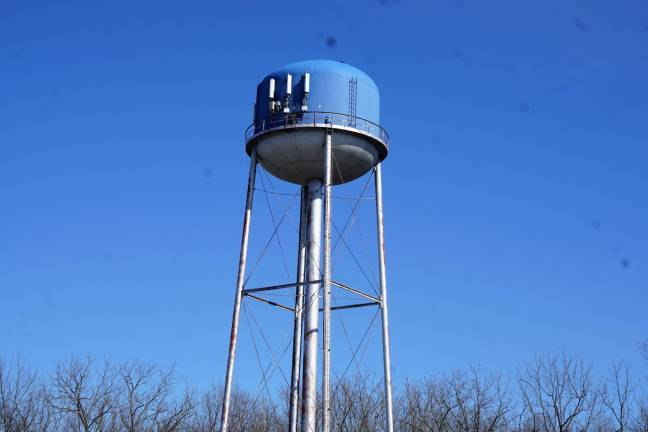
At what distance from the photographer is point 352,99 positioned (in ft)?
88.6

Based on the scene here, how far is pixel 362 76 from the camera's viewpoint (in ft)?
91.5

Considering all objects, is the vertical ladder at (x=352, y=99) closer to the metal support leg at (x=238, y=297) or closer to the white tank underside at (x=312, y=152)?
the white tank underside at (x=312, y=152)

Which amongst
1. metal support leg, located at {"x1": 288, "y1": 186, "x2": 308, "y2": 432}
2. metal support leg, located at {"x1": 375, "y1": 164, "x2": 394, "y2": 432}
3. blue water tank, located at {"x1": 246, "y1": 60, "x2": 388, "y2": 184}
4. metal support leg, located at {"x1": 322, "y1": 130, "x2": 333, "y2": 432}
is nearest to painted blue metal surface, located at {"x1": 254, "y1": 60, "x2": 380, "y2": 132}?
blue water tank, located at {"x1": 246, "y1": 60, "x2": 388, "y2": 184}

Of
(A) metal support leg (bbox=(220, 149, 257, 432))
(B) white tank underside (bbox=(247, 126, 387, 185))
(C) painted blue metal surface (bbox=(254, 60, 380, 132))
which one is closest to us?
(A) metal support leg (bbox=(220, 149, 257, 432))

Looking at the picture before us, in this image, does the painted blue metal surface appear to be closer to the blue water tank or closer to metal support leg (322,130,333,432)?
the blue water tank

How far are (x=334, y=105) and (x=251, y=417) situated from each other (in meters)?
23.2

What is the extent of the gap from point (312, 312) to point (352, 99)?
6.32 meters

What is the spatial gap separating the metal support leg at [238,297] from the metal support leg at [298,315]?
1.71 meters

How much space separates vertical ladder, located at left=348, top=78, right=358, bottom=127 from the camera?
26.6 meters

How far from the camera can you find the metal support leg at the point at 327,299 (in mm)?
23703

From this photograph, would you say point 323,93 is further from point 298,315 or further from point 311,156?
point 298,315

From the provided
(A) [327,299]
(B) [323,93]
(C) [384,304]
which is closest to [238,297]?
(A) [327,299]

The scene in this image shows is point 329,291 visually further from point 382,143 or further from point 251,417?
point 251,417

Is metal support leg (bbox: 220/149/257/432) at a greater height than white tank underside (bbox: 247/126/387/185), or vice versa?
white tank underside (bbox: 247/126/387/185)
